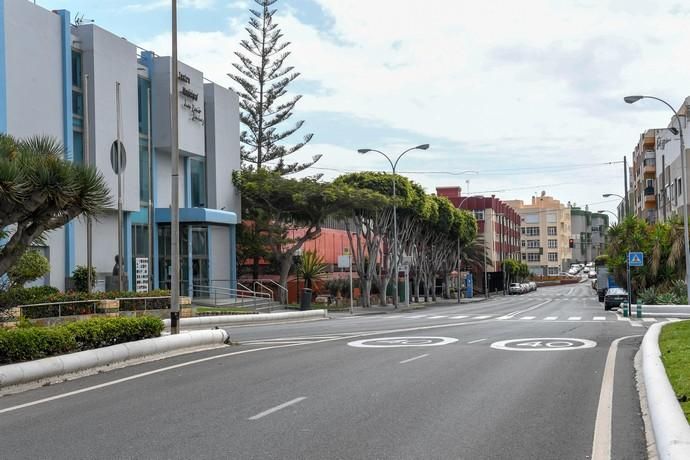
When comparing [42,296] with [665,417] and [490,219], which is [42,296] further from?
[490,219]

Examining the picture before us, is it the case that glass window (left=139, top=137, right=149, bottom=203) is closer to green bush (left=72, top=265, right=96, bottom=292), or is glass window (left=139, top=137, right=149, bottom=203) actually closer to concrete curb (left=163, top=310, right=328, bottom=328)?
green bush (left=72, top=265, right=96, bottom=292)

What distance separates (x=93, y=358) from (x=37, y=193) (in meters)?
3.30

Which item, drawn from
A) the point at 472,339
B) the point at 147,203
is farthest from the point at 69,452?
the point at 147,203

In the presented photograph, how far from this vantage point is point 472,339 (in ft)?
72.1

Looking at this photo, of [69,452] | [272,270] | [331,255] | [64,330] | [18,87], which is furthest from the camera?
[331,255]

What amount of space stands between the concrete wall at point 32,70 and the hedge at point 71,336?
50.6 ft

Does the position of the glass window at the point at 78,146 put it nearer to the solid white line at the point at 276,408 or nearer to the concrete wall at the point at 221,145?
the concrete wall at the point at 221,145

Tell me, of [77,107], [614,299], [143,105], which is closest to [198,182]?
[143,105]

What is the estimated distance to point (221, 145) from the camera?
45.6 m

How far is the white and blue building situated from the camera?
30.6 m

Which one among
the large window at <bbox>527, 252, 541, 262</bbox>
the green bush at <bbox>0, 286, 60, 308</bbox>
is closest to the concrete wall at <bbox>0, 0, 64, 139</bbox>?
the green bush at <bbox>0, 286, 60, 308</bbox>

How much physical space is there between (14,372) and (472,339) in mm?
12618

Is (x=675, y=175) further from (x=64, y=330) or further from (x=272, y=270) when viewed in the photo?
(x=64, y=330)

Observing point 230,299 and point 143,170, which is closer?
point 143,170
